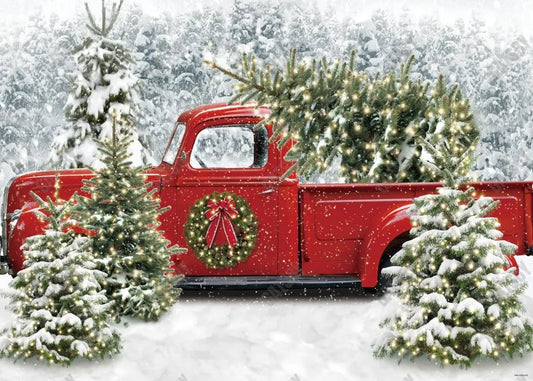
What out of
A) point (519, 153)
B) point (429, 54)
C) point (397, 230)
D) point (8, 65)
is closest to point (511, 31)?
point (429, 54)

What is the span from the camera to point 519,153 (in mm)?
31469

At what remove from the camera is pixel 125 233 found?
21.3 ft

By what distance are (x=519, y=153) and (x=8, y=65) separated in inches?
963

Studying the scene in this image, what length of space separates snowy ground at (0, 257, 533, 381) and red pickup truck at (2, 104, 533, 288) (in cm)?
37

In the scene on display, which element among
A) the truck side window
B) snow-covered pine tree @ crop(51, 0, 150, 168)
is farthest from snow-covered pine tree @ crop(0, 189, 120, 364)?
snow-covered pine tree @ crop(51, 0, 150, 168)

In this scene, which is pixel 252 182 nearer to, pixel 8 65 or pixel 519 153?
pixel 519 153

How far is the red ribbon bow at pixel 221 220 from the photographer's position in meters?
7.22

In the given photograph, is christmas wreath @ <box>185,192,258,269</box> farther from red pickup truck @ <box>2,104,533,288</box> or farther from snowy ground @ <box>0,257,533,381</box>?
snowy ground @ <box>0,257,533,381</box>

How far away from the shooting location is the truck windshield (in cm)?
764

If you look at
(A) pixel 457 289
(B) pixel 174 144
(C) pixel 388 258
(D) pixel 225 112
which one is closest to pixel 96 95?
(B) pixel 174 144

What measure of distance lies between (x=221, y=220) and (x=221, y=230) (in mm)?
103

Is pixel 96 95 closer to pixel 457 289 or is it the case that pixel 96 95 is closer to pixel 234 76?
pixel 234 76

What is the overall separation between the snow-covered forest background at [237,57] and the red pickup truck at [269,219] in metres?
18.8

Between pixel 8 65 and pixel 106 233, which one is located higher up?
pixel 8 65
